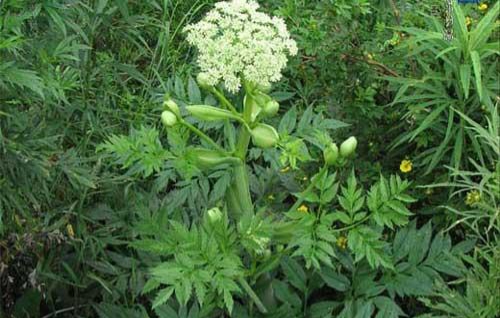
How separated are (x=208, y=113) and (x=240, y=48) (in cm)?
26

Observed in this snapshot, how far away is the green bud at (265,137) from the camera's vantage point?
2666 millimetres

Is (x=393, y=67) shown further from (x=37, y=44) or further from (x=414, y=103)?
(x=37, y=44)

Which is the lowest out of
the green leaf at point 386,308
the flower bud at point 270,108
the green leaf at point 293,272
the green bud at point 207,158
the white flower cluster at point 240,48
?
the green leaf at point 293,272

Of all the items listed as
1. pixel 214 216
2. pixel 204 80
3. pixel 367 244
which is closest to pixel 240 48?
pixel 204 80

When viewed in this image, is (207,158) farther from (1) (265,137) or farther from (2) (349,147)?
(2) (349,147)

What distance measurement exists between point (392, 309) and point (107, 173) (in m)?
1.15

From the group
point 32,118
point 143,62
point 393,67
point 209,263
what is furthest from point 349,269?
point 143,62

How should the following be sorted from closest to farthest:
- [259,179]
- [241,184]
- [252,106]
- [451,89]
Answer: [252,106], [241,184], [451,89], [259,179]

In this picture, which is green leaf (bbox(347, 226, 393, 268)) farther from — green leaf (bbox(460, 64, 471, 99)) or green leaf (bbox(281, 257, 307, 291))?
green leaf (bbox(460, 64, 471, 99))

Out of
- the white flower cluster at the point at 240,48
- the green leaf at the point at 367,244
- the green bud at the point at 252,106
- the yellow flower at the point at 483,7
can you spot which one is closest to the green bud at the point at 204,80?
the white flower cluster at the point at 240,48

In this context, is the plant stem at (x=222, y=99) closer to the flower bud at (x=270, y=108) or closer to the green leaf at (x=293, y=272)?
the flower bud at (x=270, y=108)

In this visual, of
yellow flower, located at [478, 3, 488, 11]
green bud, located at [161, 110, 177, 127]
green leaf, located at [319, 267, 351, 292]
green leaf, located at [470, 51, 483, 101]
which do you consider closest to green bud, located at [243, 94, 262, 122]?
green bud, located at [161, 110, 177, 127]

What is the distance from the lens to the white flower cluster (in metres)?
2.54

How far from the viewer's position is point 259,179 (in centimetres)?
337
